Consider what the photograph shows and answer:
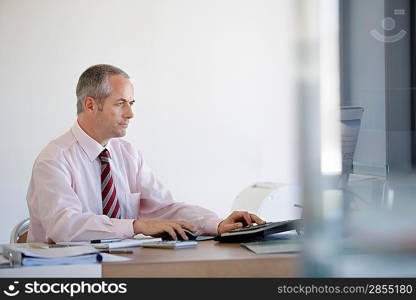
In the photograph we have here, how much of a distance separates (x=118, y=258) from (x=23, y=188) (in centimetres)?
298

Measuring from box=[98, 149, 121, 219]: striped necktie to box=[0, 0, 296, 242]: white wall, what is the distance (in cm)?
200

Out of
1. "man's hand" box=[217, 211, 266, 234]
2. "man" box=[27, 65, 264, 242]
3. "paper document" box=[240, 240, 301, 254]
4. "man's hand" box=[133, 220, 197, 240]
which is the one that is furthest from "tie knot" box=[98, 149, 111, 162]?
"paper document" box=[240, 240, 301, 254]

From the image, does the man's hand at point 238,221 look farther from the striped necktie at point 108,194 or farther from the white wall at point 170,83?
the white wall at point 170,83

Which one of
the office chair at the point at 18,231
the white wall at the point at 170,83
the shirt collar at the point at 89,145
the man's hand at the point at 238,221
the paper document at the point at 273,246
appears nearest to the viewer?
the paper document at the point at 273,246

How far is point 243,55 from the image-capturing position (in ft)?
17.6

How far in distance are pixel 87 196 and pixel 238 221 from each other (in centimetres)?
62

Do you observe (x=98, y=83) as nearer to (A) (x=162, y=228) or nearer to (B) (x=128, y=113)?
(B) (x=128, y=113)

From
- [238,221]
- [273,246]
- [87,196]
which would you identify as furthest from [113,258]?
[87,196]

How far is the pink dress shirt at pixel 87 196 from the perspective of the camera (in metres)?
2.39

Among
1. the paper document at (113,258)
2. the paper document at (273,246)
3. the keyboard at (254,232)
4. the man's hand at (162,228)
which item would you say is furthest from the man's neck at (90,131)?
the paper document at (113,258)

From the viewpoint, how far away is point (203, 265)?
1.79 metres

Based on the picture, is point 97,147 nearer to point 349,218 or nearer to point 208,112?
point 349,218

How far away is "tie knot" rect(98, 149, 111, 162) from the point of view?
2.83m

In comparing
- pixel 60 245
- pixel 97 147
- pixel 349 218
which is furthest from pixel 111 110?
pixel 349 218
